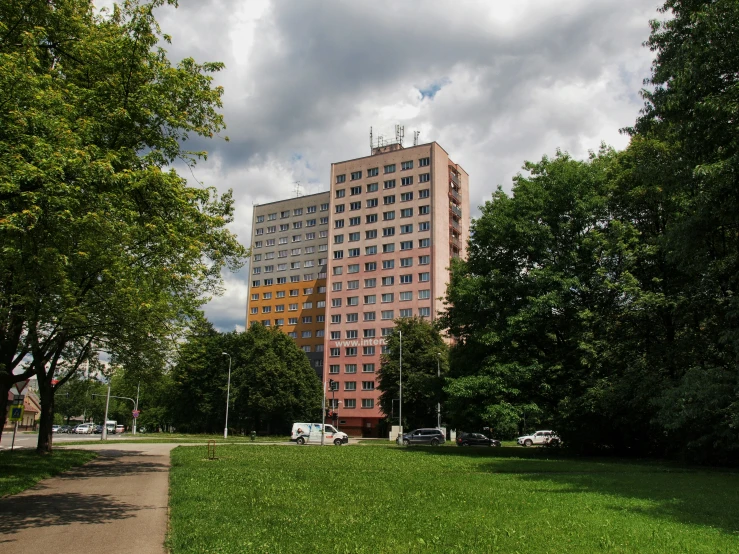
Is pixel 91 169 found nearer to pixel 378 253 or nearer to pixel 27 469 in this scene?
pixel 27 469

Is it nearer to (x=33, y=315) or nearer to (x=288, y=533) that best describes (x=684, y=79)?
(x=288, y=533)

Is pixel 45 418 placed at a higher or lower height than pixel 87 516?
higher

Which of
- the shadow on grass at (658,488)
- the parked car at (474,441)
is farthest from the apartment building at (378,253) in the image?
the shadow on grass at (658,488)

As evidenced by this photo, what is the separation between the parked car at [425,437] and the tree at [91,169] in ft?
119

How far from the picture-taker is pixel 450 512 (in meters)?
10.2

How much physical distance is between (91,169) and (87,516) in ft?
20.4

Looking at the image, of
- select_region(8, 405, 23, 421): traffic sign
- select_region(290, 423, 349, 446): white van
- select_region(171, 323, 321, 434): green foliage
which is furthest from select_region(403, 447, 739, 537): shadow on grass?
select_region(171, 323, 321, 434): green foliage

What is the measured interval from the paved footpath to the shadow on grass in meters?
8.36

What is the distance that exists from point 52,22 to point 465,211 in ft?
281

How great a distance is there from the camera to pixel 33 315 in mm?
13602

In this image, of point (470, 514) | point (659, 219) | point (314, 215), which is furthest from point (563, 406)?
point (314, 215)

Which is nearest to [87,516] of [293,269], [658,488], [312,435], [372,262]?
[658,488]

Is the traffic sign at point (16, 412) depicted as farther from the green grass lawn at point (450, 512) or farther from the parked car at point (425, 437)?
the parked car at point (425, 437)

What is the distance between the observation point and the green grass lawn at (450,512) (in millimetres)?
7797
